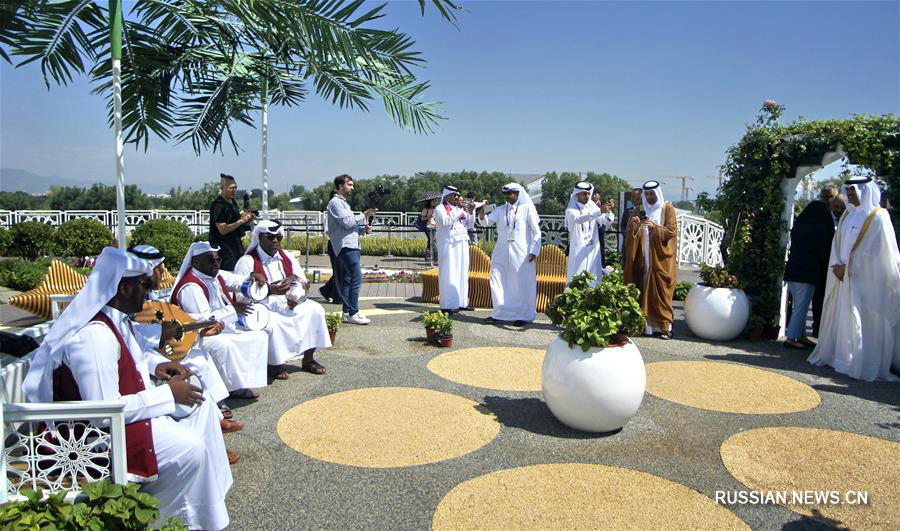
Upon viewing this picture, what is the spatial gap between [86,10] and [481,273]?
7.20m

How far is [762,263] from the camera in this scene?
27.2ft

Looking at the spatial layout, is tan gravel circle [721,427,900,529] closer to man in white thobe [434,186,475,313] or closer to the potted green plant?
the potted green plant

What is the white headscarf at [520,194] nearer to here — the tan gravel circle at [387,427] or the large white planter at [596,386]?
the tan gravel circle at [387,427]

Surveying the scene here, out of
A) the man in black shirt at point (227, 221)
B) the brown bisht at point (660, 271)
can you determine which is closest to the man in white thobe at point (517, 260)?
the brown bisht at point (660, 271)

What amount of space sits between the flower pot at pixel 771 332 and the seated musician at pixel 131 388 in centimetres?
767

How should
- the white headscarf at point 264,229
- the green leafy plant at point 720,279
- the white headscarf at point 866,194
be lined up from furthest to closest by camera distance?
the green leafy plant at point 720,279 < the white headscarf at point 866,194 < the white headscarf at point 264,229

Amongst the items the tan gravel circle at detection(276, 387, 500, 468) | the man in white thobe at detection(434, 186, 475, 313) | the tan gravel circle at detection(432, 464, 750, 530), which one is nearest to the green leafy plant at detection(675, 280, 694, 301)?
the man in white thobe at detection(434, 186, 475, 313)

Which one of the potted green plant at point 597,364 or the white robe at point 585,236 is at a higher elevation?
the white robe at point 585,236

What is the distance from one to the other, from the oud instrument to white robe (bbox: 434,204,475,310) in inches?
214

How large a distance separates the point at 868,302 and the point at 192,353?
6856mm

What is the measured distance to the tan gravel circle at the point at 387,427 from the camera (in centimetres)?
432

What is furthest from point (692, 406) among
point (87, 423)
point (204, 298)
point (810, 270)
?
point (87, 423)

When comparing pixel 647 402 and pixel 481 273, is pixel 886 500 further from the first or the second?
pixel 481 273

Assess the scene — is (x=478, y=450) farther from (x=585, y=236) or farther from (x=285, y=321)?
(x=585, y=236)
